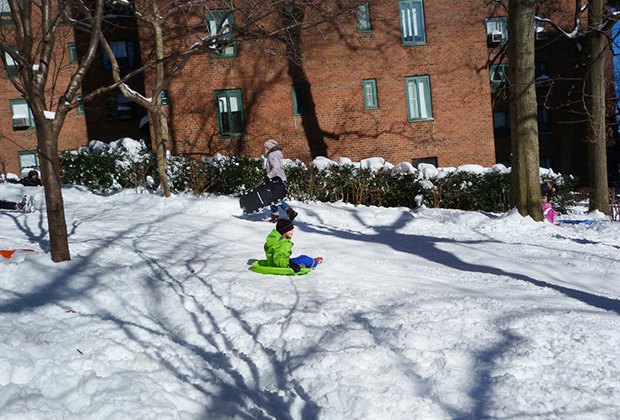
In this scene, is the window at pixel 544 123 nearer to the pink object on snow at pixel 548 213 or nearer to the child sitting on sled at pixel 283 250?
the pink object on snow at pixel 548 213

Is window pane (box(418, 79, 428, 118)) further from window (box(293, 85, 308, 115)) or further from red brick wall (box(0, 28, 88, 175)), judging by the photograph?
red brick wall (box(0, 28, 88, 175))

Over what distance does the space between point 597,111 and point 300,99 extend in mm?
10930

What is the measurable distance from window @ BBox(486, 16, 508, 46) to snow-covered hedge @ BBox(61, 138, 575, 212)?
1223 cm

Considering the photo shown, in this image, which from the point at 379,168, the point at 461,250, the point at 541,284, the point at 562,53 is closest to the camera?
the point at 541,284

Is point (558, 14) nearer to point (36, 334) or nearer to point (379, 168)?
point (379, 168)

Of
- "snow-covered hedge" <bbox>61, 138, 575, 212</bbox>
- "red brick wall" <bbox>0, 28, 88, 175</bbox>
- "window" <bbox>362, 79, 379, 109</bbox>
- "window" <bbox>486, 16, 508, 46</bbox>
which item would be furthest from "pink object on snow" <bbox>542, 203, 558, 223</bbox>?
"red brick wall" <bbox>0, 28, 88, 175</bbox>

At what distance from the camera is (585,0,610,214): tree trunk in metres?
15.3

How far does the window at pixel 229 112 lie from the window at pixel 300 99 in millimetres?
2071

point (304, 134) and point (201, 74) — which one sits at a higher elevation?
point (201, 74)

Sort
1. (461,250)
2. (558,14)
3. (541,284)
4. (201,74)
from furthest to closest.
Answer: (558,14)
(201,74)
(461,250)
(541,284)

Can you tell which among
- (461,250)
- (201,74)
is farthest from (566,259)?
(201,74)

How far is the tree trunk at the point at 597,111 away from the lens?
15.3m

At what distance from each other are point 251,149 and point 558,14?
1604 centimetres

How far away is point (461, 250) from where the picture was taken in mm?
10305
